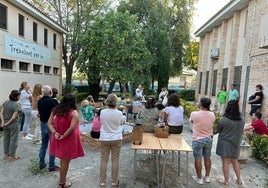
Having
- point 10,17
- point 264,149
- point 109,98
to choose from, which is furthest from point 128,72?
point 109,98

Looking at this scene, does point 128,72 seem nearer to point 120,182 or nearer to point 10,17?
point 10,17

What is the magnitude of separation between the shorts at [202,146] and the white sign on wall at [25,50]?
438 inches

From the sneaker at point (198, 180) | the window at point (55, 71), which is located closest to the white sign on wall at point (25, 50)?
the window at point (55, 71)

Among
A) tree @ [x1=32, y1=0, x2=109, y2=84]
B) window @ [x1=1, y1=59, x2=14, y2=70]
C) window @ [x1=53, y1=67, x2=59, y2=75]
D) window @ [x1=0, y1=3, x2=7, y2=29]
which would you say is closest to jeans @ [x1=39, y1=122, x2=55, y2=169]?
window @ [x1=1, y1=59, x2=14, y2=70]

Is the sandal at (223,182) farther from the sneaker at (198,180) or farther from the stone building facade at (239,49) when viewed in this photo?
the stone building facade at (239,49)

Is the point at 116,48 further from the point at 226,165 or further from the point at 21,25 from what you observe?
the point at 226,165

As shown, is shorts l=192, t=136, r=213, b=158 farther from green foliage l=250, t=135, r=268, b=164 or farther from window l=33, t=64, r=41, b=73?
window l=33, t=64, r=41, b=73

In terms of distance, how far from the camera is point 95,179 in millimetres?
4844

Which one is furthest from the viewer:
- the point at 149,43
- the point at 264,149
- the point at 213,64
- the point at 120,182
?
the point at 149,43

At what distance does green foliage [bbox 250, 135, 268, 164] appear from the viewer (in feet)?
20.2

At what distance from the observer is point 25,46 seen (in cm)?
1427

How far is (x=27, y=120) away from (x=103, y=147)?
164 inches

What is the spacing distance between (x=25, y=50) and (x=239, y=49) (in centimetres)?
1173

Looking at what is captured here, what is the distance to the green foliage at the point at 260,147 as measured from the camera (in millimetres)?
6168
